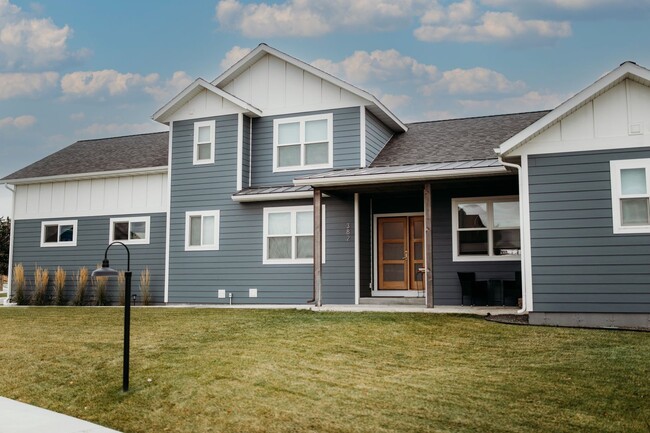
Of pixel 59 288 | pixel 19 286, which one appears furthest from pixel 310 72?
pixel 19 286

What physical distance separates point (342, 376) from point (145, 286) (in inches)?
452

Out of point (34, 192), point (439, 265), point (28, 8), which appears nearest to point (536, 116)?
point (439, 265)

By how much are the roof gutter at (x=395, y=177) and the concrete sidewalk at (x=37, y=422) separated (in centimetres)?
807

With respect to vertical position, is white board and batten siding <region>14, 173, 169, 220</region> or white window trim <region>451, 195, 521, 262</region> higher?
white board and batten siding <region>14, 173, 169, 220</region>

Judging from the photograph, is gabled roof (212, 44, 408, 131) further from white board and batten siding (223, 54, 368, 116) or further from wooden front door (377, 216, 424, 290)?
wooden front door (377, 216, 424, 290)

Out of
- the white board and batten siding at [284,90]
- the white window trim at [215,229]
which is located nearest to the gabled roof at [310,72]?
the white board and batten siding at [284,90]

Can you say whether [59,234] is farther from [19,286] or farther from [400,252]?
[400,252]

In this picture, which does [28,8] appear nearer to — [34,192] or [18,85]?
[18,85]

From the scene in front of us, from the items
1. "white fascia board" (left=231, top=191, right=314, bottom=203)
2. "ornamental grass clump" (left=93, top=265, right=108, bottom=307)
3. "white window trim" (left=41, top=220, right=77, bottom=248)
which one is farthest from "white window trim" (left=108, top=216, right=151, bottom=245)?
"white fascia board" (left=231, top=191, right=314, bottom=203)

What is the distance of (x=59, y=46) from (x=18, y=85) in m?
2.97

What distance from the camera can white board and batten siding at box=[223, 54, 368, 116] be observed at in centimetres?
1623

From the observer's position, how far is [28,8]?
28.2 meters

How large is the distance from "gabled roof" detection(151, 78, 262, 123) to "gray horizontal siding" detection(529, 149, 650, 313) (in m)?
7.91

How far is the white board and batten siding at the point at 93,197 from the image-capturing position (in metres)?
18.7
